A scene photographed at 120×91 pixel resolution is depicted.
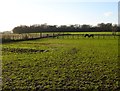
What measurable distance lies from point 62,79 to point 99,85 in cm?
180

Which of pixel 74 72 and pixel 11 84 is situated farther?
pixel 74 72

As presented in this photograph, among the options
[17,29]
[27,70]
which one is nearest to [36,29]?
[17,29]

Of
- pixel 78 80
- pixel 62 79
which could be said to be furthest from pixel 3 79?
pixel 78 80

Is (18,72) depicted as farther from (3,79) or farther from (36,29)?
(36,29)

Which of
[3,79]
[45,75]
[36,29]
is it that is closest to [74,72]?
[45,75]

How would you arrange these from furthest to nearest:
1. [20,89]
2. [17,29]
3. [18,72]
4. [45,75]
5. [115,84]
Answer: [17,29]
[18,72]
[45,75]
[115,84]
[20,89]

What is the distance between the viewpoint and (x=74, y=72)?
12.0 metres

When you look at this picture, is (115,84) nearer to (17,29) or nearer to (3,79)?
(3,79)

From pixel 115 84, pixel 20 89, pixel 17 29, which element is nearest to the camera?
pixel 20 89

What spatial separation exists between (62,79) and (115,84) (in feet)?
7.68

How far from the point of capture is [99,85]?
9.30 m

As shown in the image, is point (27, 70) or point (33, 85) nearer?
point (33, 85)

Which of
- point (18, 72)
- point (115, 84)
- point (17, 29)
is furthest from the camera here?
A: point (17, 29)

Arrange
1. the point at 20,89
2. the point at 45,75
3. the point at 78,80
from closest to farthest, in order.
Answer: the point at 20,89 < the point at 78,80 < the point at 45,75
